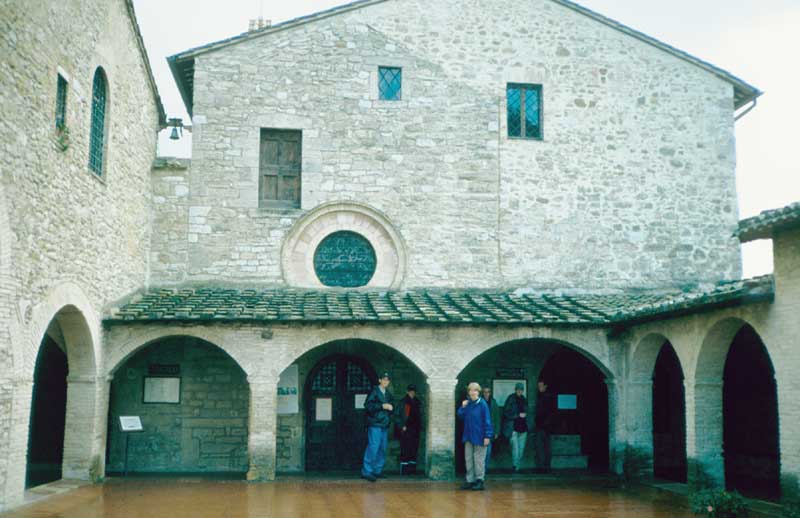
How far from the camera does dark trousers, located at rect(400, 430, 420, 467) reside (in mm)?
14969

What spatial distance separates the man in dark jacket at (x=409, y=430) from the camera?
14945 mm

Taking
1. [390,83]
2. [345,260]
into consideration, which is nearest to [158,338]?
[345,260]

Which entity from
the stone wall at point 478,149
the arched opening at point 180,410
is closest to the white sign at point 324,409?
the arched opening at point 180,410

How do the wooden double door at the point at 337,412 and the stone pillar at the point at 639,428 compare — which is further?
the wooden double door at the point at 337,412

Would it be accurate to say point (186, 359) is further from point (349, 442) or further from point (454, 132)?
point (454, 132)

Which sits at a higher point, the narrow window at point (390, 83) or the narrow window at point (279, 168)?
the narrow window at point (390, 83)

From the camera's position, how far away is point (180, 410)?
1538 centimetres

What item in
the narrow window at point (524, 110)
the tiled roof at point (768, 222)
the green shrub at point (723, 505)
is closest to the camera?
the tiled roof at point (768, 222)

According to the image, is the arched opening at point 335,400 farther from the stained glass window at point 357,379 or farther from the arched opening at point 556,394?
the arched opening at point 556,394

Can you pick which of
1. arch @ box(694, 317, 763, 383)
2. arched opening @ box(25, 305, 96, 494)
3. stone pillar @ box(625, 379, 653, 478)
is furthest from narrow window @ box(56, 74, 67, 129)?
stone pillar @ box(625, 379, 653, 478)

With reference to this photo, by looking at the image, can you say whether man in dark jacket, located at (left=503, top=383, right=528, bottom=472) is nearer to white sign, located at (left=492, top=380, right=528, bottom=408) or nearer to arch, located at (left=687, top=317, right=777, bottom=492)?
white sign, located at (left=492, top=380, right=528, bottom=408)

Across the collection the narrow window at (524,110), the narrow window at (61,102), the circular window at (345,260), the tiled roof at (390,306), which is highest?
the narrow window at (524,110)

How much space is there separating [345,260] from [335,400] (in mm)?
2683

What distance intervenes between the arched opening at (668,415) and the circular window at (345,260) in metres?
5.93
